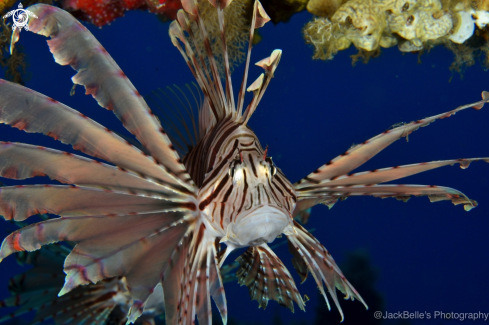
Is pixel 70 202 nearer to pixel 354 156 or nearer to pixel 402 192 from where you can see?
pixel 354 156

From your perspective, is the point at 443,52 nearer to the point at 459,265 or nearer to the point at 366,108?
the point at 366,108

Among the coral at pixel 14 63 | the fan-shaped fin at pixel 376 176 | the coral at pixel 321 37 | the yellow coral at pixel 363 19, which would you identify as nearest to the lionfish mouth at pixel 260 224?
the fan-shaped fin at pixel 376 176

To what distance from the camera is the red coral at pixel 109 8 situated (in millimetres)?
3684

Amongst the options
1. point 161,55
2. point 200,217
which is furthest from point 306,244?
point 161,55

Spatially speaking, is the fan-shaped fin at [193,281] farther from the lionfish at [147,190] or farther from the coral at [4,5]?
the coral at [4,5]

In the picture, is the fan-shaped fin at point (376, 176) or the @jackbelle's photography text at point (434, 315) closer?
the fan-shaped fin at point (376, 176)

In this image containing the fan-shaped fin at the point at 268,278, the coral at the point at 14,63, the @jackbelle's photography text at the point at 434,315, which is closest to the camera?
the fan-shaped fin at the point at 268,278

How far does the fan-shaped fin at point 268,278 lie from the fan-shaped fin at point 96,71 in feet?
3.88

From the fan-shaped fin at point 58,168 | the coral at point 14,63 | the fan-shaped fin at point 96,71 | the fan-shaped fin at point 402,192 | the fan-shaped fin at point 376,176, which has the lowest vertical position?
the fan-shaped fin at point 402,192

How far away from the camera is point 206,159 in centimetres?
224

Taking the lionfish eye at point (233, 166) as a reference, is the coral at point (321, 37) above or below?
above

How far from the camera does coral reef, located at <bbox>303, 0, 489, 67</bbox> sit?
3738 mm

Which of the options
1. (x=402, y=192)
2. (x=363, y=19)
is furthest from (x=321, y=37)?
(x=402, y=192)

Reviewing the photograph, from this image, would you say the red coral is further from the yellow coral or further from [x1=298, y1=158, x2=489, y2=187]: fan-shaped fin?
[x1=298, y1=158, x2=489, y2=187]: fan-shaped fin
